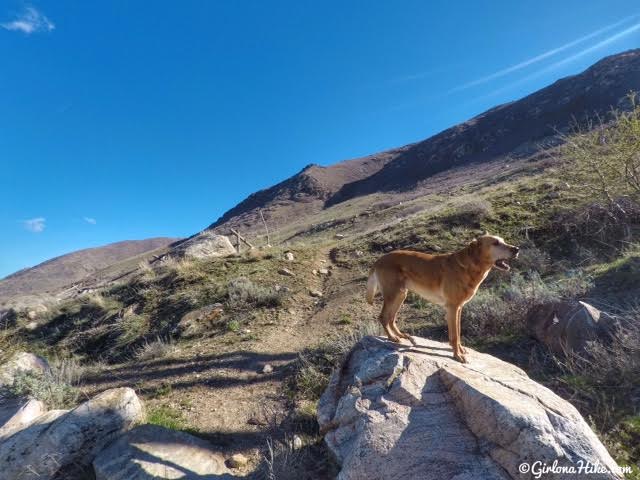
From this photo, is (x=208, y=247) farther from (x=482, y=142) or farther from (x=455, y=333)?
(x=482, y=142)

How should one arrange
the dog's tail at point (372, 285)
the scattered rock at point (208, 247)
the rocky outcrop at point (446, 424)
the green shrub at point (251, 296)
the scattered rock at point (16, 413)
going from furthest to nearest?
the scattered rock at point (208, 247)
the green shrub at point (251, 296)
the dog's tail at point (372, 285)
the scattered rock at point (16, 413)
the rocky outcrop at point (446, 424)

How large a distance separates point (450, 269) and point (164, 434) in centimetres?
395

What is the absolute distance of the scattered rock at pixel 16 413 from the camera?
16.0 ft

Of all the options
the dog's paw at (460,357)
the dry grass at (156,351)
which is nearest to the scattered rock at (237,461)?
the dog's paw at (460,357)

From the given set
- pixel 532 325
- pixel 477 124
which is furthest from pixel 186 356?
pixel 477 124

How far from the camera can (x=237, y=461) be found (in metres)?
4.25

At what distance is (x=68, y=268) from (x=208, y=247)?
282 ft

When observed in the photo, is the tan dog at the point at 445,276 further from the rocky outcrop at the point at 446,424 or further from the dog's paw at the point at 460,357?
the rocky outcrop at the point at 446,424

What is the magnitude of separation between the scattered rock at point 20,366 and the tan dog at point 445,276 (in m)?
5.94

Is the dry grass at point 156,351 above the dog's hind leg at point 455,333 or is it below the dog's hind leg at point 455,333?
above

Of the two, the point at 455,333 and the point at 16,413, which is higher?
the point at 16,413

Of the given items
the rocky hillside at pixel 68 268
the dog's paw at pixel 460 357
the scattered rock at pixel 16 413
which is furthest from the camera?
the rocky hillside at pixel 68 268

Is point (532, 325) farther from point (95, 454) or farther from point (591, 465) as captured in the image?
point (95, 454)

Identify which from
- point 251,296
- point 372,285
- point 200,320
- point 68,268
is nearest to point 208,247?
point 251,296
